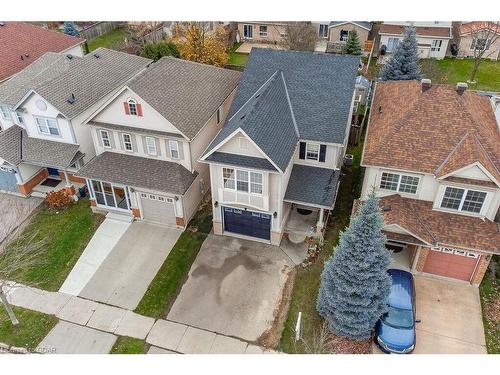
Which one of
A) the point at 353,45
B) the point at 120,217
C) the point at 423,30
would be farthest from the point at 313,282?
the point at 423,30

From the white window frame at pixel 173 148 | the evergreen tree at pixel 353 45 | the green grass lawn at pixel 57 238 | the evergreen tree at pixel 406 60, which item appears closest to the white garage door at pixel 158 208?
the white window frame at pixel 173 148

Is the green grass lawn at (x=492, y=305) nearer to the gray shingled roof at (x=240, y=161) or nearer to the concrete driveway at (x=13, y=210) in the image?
the gray shingled roof at (x=240, y=161)

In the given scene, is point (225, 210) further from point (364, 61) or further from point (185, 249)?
point (364, 61)

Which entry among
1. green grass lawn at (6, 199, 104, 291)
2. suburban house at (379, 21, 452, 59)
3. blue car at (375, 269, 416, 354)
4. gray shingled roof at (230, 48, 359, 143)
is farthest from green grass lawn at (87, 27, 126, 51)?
blue car at (375, 269, 416, 354)

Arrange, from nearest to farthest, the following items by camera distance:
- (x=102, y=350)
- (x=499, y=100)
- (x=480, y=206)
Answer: (x=102, y=350), (x=480, y=206), (x=499, y=100)

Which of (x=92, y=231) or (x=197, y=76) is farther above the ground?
(x=197, y=76)

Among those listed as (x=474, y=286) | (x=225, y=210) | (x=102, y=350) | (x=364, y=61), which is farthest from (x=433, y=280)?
(x=364, y=61)

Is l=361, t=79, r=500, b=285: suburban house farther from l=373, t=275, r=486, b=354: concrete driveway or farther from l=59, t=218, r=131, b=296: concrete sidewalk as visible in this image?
l=59, t=218, r=131, b=296: concrete sidewalk

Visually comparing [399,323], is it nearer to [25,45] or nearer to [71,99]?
[71,99]
